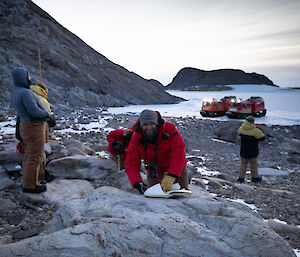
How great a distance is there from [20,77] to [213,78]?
144 m

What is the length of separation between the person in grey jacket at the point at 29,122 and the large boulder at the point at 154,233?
138 cm

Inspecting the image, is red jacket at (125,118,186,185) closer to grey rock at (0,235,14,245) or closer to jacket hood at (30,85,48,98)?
grey rock at (0,235,14,245)

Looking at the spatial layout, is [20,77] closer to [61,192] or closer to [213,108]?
[61,192]

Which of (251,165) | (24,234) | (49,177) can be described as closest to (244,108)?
(251,165)

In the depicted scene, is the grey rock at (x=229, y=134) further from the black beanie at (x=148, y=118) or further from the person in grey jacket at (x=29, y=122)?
the person in grey jacket at (x=29, y=122)

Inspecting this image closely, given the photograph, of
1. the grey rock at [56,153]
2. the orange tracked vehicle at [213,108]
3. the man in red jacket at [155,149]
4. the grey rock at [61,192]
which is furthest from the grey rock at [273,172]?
the orange tracked vehicle at [213,108]

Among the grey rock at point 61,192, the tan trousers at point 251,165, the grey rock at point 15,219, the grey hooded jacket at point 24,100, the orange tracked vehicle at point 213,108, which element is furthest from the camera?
the orange tracked vehicle at point 213,108

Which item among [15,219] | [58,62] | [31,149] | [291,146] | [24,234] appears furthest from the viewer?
[58,62]

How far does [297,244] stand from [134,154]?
9.03 ft

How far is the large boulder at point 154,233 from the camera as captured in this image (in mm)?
2006

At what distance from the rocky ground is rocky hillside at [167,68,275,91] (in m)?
115

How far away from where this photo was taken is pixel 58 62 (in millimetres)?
29688

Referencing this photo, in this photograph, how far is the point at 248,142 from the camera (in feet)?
22.8

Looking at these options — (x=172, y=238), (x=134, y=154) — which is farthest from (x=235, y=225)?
(x=134, y=154)
